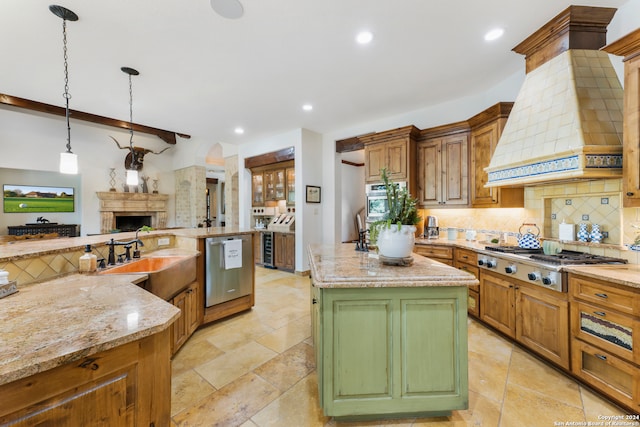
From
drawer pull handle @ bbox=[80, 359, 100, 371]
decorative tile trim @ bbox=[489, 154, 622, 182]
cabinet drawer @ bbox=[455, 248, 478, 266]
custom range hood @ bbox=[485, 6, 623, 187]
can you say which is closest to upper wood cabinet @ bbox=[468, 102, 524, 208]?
custom range hood @ bbox=[485, 6, 623, 187]

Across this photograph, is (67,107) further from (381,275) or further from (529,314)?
(529,314)

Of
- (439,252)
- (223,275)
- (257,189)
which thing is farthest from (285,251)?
(439,252)

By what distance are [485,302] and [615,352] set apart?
110 cm

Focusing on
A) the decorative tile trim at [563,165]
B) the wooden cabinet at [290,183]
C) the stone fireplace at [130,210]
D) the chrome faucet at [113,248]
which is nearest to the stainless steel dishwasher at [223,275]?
the chrome faucet at [113,248]

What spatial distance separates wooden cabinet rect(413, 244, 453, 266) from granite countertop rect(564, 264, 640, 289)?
4.34ft

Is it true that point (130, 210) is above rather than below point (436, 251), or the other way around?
above

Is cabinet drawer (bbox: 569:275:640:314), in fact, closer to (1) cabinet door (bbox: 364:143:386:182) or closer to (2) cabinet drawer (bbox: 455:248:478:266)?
(2) cabinet drawer (bbox: 455:248:478:266)

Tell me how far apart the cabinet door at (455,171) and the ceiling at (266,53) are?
2.37 feet

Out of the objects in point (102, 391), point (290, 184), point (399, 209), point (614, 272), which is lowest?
point (102, 391)

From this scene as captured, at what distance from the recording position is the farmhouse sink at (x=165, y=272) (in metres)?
1.89

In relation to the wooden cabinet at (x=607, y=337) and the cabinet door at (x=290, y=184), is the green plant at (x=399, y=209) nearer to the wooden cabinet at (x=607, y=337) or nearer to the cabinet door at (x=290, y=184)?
the wooden cabinet at (x=607, y=337)

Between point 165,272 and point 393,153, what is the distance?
3.44 meters

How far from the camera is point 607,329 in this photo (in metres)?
1.73

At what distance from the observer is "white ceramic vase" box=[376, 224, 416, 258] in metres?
1.76
